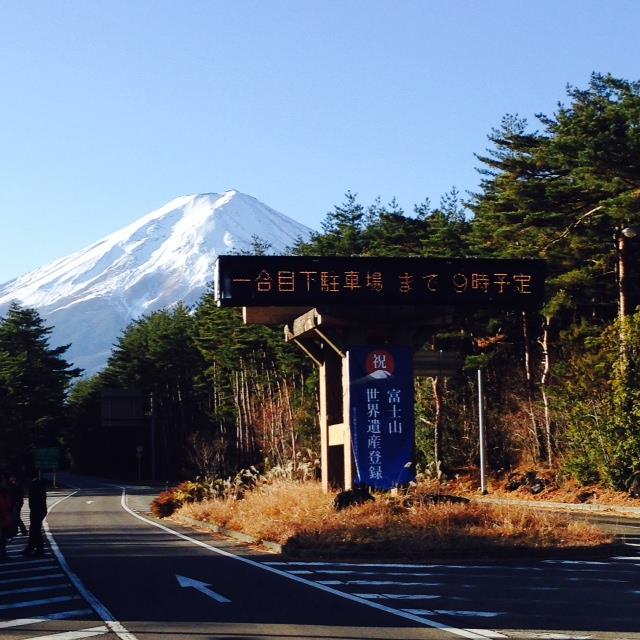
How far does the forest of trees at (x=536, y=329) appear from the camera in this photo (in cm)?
3647

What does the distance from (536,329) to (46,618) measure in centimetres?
4225

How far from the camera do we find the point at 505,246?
1847 inches

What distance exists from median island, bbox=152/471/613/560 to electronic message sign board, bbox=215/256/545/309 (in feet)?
13.4

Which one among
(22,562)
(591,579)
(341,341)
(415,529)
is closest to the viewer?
(591,579)

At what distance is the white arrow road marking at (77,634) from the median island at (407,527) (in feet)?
26.2

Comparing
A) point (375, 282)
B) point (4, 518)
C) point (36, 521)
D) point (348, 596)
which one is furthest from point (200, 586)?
point (375, 282)

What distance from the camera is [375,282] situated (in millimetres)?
23484

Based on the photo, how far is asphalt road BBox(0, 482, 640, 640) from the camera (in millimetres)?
10984

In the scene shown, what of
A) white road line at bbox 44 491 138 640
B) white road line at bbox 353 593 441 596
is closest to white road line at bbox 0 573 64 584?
white road line at bbox 44 491 138 640

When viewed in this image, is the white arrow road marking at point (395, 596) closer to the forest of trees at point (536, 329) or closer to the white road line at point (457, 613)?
the white road line at point (457, 613)

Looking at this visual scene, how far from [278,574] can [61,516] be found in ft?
95.5

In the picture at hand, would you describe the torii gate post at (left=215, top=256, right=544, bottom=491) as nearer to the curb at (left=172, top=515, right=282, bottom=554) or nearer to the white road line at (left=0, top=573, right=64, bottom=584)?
the curb at (left=172, top=515, right=282, bottom=554)

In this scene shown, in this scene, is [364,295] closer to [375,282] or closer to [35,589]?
[375,282]

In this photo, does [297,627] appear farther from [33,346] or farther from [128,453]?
[128,453]
